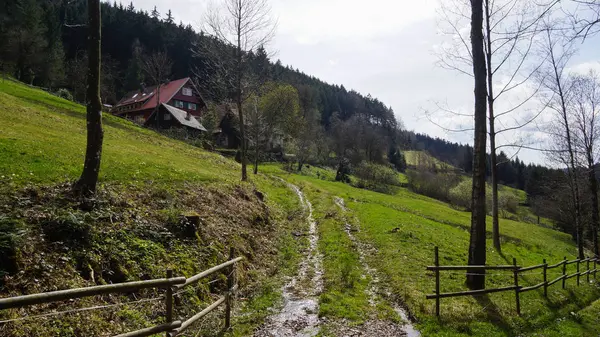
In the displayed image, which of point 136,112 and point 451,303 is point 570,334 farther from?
point 136,112

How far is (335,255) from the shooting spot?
1652 centimetres

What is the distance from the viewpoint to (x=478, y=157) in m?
12.8

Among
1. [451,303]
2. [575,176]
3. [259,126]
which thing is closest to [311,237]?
[451,303]

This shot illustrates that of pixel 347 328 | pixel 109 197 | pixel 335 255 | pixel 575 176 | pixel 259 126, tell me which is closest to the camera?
pixel 347 328

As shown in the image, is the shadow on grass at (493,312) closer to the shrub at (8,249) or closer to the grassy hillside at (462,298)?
the grassy hillside at (462,298)

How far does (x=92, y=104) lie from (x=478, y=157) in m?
13.0

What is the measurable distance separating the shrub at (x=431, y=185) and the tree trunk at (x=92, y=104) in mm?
78187

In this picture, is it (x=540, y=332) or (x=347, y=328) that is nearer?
(x=347, y=328)

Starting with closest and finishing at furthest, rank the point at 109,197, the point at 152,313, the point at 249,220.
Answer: the point at 152,313 < the point at 109,197 < the point at 249,220

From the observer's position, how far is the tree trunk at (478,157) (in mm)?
12727

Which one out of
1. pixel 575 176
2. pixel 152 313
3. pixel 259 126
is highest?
pixel 259 126

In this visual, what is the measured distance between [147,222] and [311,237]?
36.2 feet

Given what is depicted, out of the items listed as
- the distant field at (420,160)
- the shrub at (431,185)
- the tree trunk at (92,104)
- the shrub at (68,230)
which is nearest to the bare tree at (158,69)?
the tree trunk at (92,104)

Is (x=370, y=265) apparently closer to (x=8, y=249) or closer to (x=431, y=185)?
(x=8, y=249)
